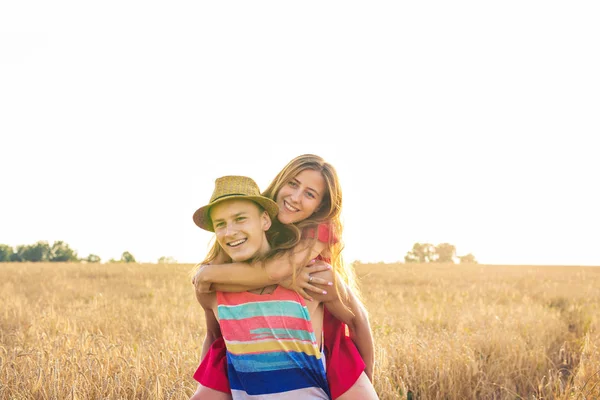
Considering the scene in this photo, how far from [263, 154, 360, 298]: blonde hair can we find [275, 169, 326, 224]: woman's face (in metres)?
0.03

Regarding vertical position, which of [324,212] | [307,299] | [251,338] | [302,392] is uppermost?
[324,212]

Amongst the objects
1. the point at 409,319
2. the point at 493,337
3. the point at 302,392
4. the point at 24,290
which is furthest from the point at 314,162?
the point at 24,290

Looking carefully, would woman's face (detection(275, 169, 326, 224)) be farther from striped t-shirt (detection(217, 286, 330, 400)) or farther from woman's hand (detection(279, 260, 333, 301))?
striped t-shirt (detection(217, 286, 330, 400))

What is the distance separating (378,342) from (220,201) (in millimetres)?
3476

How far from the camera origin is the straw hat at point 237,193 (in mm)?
3195

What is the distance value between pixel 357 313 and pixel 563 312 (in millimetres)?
8460

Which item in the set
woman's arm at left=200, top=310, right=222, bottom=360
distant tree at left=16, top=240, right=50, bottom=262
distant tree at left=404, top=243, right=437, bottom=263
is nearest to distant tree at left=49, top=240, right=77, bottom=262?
distant tree at left=16, top=240, right=50, bottom=262

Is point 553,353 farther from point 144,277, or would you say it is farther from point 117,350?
point 144,277

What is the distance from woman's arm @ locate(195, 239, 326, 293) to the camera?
315 cm

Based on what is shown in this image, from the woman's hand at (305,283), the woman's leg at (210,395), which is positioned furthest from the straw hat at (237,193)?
the woman's leg at (210,395)

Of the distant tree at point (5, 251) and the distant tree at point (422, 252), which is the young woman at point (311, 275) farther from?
the distant tree at point (5, 251)

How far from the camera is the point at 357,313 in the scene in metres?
3.42

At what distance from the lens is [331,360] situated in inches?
129

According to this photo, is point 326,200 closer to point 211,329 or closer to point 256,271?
point 256,271
